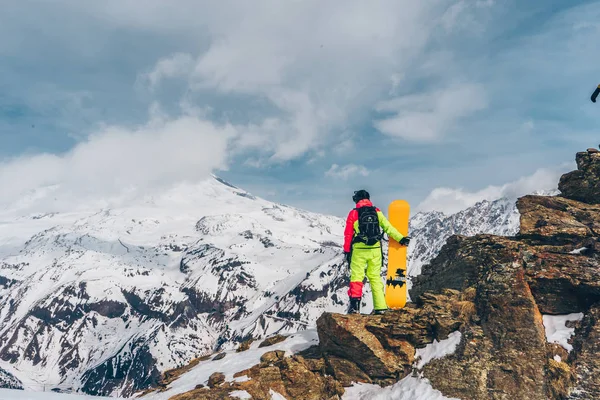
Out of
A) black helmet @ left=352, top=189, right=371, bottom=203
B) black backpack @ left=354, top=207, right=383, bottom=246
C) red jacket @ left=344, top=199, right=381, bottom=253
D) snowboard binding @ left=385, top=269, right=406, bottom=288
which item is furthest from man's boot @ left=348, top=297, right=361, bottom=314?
black helmet @ left=352, top=189, right=371, bottom=203

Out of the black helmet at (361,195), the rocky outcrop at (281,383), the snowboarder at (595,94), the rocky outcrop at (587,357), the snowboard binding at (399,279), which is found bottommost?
the rocky outcrop at (281,383)

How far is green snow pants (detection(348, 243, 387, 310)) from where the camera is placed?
21422mm

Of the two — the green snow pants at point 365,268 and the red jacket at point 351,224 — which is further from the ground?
the red jacket at point 351,224

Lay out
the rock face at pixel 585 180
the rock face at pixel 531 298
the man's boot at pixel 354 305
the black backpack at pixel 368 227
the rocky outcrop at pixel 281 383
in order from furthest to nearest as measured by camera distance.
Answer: the rock face at pixel 585 180 < the man's boot at pixel 354 305 < the black backpack at pixel 368 227 < the rocky outcrop at pixel 281 383 < the rock face at pixel 531 298

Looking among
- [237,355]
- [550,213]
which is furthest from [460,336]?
[237,355]

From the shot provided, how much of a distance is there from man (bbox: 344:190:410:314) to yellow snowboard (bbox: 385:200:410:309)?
573 millimetres

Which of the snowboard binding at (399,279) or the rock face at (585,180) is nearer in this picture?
the snowboard binding at (399,279)

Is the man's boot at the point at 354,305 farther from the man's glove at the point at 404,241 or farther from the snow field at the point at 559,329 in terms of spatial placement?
the snow field at the point at 559,329

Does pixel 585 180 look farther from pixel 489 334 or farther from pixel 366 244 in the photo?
pixel 366 244

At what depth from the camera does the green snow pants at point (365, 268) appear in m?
21.4

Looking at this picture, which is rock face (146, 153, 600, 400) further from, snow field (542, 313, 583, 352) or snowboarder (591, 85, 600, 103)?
snowboarder (591, 85, 600, 103)

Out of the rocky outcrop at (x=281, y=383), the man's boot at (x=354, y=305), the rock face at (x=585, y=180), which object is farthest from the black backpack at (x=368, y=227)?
the rock face at (x=585, y=180)

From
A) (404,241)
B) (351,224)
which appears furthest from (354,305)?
(351,224)

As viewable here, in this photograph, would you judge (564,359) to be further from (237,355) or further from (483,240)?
→ (237,355)
